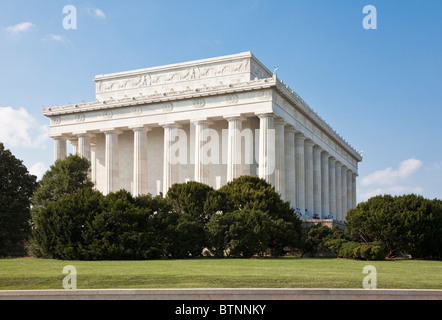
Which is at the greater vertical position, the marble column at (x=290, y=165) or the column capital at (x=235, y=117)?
the column capital at (x=235, y=117)

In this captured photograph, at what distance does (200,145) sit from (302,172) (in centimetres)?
1476

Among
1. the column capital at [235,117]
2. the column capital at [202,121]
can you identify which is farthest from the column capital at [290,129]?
the column capital at [202,121]

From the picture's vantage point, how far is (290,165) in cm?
6550

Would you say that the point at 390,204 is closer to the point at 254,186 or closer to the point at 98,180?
the point at 254,186

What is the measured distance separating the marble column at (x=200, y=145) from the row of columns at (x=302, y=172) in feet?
24.9

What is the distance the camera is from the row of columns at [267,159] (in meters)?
59.9

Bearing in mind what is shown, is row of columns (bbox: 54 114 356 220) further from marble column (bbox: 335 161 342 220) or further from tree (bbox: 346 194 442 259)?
tree (bbox: 346 194 442 259)

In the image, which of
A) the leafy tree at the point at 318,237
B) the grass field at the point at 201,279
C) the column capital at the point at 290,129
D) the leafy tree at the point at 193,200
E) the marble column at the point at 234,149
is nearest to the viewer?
the grass field at the point at 201,279

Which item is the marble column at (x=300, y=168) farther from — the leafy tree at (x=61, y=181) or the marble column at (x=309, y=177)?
the leafy tree at (x=61, y=181)

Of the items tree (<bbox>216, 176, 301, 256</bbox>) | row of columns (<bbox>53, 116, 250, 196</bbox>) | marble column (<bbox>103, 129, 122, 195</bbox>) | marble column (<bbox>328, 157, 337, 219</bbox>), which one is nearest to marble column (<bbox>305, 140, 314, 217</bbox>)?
marble column (<bbox>328, 157, 337, 219</bbox>)

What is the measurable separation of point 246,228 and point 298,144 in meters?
32.9

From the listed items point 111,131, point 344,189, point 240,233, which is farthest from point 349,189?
point 240,233

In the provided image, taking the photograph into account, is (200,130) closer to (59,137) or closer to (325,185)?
(59,137)
